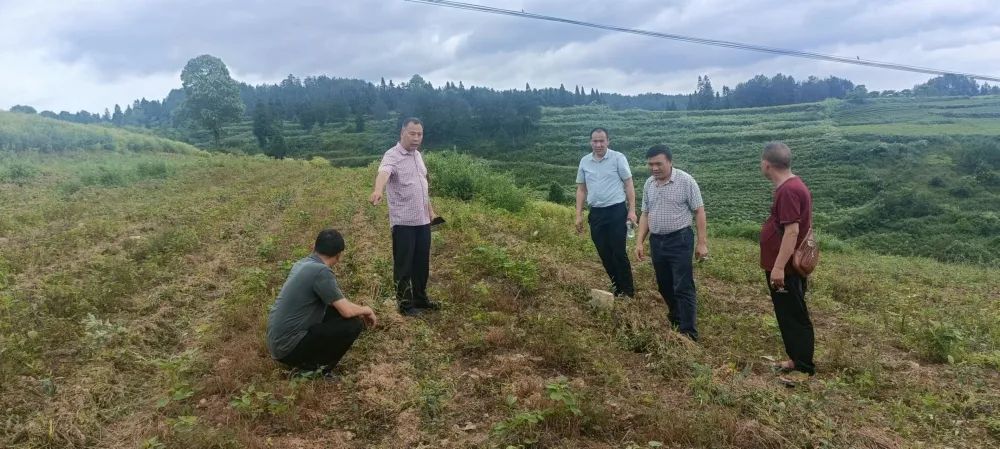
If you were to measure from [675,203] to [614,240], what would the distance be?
970 millimetres

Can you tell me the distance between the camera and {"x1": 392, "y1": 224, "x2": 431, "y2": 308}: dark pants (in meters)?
4.96

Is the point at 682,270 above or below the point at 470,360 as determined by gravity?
above

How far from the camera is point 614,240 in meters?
5.53

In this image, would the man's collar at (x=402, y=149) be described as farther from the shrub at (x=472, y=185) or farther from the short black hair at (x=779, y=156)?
the shrub at (x=472, y=185)

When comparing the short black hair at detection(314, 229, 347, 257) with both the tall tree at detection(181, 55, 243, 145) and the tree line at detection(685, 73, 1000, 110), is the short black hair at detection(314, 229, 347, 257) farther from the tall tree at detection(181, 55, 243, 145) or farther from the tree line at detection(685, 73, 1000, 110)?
the tree line at detection(685, 73, 1000, 110)

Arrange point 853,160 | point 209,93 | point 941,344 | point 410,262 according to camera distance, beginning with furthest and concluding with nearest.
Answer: point 209,93
point 853,160
point 410,262
point 941,344

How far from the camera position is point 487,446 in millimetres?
2961

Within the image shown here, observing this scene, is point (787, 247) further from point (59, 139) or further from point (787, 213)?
point (59, 139)

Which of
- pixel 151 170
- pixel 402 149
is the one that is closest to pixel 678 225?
pixel 402 149

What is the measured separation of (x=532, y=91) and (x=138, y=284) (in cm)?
10062

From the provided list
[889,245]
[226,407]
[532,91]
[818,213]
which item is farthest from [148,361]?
[532,91]

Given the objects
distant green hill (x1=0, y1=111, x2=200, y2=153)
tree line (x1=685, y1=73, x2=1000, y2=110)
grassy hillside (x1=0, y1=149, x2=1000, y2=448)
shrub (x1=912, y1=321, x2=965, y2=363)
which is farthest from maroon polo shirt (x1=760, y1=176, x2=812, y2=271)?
tree line (x1=685, y1=73, x2=1000, y2=110)

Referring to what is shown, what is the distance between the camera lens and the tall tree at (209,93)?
48875 mm

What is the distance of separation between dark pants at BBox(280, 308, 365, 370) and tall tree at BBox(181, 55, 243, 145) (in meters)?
52.3
